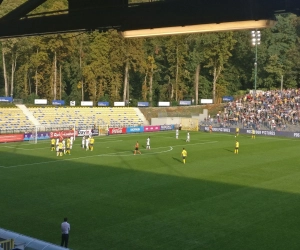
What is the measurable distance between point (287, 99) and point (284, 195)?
154ft

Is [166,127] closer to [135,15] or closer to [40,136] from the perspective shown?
[40,136]

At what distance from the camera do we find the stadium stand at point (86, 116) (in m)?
57.9

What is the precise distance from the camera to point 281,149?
40.9 metres

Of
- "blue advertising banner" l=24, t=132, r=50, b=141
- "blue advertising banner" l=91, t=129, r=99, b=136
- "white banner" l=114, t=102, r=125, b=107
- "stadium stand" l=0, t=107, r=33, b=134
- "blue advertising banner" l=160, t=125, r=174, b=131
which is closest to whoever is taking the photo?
"blue advertising banner" l=24, t=132, r=50, b=141

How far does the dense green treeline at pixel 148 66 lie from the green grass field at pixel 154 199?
43.0 m

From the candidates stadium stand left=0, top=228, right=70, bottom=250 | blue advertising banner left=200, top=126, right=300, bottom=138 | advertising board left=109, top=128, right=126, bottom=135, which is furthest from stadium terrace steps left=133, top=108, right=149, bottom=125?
stadium stand left=0, top=228, right=70, bottom=250

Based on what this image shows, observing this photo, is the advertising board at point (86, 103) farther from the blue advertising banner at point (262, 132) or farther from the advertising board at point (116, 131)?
the blue advertising banner at point (262, 132)

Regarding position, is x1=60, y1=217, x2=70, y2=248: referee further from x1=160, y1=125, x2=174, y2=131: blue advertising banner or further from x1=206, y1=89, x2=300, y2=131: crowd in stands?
x1=160, y1=125, x2=174, y2=131: blue advertising banner

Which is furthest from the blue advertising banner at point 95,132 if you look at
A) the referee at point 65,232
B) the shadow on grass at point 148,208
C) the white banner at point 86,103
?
the referee at point 65,232

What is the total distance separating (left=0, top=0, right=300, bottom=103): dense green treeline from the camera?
7712 cm

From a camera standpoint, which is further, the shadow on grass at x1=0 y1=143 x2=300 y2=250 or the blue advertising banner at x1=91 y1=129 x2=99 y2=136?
the blue advertising banner at x1=91 y1=129 x2=99 y2=136

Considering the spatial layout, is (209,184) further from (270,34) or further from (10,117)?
(270,34)

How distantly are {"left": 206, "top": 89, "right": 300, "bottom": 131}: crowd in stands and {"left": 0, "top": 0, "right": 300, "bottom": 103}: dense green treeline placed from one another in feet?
42.3

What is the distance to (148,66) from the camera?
266 ft
